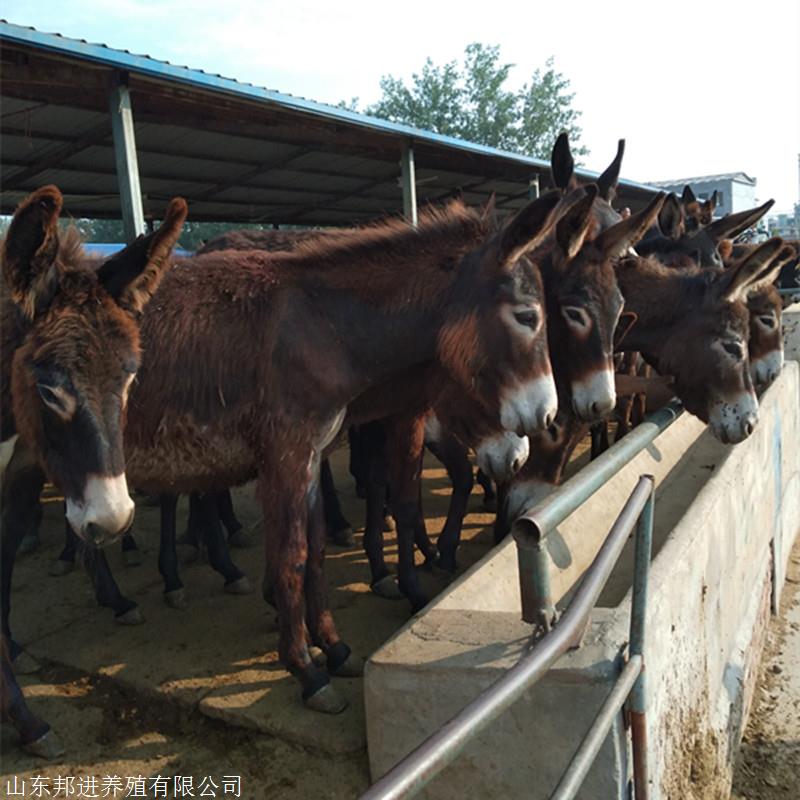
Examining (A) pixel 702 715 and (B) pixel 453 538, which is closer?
(A) pixel 702 715

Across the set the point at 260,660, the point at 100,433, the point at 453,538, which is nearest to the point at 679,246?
the point at 453,538

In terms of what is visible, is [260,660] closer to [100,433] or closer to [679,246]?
[100,433]

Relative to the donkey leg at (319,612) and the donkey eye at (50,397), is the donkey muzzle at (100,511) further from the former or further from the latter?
the donkey leg at (319,612)

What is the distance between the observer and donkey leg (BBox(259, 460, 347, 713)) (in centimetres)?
→ 293

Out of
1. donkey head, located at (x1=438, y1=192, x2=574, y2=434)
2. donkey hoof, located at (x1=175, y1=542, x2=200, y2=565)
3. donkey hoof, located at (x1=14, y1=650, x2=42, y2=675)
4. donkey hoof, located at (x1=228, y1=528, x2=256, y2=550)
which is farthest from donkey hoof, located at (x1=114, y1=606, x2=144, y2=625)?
donkey head, located at (x1=438, y1=192, x2=574, y2=434)

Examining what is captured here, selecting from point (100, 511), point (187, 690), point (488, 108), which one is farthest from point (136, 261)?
point (488, 108)

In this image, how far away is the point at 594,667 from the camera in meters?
1.94

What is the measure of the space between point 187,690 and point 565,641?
229cm

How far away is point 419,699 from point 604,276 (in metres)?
2.54

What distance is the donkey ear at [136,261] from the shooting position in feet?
8.48

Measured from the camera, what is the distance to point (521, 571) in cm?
177

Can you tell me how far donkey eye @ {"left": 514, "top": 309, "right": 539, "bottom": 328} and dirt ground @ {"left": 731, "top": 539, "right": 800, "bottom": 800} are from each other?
240 centimetres

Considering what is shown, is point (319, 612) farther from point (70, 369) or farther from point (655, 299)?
point (655, 299)

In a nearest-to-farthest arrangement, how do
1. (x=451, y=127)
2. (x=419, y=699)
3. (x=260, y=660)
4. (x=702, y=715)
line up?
(x=419, y=699) → (x=702, y=715) → (x=260, y=660) → (x=451, y=127)
